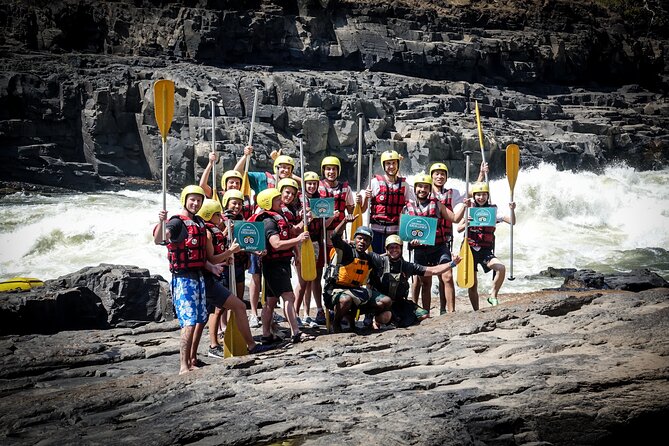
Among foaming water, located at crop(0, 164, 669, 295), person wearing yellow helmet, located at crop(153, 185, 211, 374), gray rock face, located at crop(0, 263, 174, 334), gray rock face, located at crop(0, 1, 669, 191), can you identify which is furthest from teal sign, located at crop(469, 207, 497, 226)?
gray rock face, located at crop(0, 1, 669, 191)

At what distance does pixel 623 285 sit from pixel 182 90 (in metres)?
17.3

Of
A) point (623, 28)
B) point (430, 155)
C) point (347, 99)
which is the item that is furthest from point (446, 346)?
point (623, 28)

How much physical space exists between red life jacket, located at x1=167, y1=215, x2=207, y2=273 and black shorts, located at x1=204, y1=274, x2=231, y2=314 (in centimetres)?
21

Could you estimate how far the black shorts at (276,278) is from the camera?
6.64m

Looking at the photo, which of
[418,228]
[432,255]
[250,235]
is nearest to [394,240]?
[418,228]

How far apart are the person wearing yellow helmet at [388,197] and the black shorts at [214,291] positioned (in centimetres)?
211

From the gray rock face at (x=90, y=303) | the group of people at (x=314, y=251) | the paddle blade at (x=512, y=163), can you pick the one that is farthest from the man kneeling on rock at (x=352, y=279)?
the gray rock face at (x=90, y=303)

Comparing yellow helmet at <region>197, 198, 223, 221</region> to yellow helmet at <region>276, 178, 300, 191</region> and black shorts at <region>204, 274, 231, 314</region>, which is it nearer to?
black shorts at <region>204, 274, 231, 314</region>

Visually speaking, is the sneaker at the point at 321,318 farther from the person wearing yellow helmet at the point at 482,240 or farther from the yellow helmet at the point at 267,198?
the person wearing yellow helmet at the point at 482,240

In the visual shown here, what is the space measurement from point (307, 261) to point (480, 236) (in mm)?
1881

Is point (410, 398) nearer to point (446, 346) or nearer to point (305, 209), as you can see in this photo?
point (446, 346)

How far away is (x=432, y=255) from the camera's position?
24.7ft

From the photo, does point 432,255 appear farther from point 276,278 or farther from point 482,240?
point 276,278

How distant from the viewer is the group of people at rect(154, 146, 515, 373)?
5.90 m
